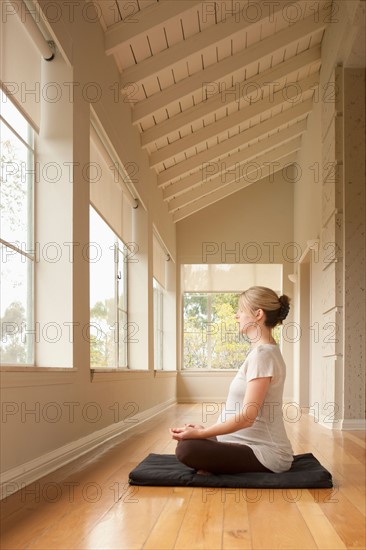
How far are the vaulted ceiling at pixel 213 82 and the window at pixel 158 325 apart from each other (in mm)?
1239

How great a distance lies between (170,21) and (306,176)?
515 centimetres

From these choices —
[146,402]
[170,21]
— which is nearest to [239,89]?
[170,21]

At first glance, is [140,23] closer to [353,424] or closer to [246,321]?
[246,321]

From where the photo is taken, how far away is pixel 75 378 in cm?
409

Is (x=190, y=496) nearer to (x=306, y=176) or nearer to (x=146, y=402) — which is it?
(x=146, y=402)

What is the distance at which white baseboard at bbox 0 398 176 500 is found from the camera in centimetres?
296

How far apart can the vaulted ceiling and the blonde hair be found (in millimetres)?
2517

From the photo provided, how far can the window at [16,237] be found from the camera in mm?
3314

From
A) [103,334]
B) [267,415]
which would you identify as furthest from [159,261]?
[267,415]

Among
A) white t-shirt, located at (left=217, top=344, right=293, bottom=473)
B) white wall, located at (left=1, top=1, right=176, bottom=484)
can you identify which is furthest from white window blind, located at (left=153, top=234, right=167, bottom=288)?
white t-shirt, located at (left=217, top=344, right=293, bottom=473)

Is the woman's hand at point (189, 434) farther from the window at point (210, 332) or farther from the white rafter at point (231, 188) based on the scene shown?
the window at point (210, 332)

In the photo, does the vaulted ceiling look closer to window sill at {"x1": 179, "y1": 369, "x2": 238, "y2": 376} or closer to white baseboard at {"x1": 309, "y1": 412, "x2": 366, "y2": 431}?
window sill at {"x1": 179, "y1": 369, "x2": 238, "y2": 376}

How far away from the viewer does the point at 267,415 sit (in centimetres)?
335

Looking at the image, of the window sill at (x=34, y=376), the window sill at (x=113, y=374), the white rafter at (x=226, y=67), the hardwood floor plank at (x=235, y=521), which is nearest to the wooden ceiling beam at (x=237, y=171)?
the white rafter at (x=226, y=67)
